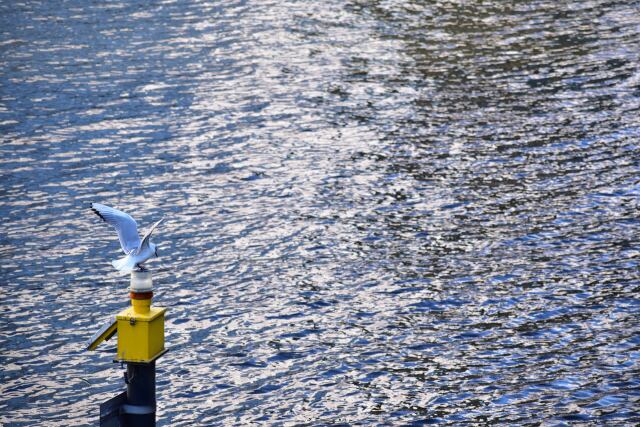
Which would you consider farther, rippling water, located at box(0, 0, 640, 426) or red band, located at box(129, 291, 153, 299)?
rippling water, located at box(0, 0, 640, 426)

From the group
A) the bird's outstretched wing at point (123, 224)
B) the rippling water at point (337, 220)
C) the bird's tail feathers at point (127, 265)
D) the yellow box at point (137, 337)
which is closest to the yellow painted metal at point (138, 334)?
the yellow box at point (137, 337)

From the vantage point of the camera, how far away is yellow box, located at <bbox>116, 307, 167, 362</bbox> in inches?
260

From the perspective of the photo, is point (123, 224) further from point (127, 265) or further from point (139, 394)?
point (139, 394)

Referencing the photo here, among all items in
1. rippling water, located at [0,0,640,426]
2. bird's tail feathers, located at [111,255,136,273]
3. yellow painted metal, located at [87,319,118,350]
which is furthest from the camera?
rippling water, located at [0,0,640,426]

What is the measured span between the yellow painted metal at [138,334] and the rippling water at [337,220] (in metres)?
2.78

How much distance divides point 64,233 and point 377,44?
13.0 m

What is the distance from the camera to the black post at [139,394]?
666cm

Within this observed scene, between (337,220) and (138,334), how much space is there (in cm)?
791

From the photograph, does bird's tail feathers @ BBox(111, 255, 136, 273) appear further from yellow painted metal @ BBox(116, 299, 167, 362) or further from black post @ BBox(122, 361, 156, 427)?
black post @ BBox(122, 361, 156, 427)

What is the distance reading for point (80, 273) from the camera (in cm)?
1273

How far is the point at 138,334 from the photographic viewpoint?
6.62 metres

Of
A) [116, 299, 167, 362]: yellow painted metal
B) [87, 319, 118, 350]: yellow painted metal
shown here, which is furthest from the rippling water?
[116, 299, 167, 362]: yellow painted metal

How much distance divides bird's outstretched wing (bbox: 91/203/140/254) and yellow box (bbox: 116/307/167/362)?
1.37 feet

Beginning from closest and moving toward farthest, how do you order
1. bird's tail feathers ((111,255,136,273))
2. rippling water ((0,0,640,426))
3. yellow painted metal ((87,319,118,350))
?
bird's tail feathers ((111,255,136,273)) < yellow painted metal ((87,319,118,350)) < rippling water ((0,0,640,426))
